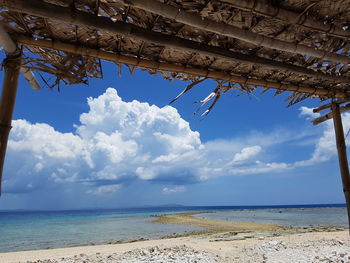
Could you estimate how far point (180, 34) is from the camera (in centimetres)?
197

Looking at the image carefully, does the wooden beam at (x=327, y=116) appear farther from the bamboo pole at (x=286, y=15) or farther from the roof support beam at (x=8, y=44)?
the roof support beam at (x=8, y=44)

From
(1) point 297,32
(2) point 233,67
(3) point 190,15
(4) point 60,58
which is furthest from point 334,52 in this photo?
(4) point 60,58

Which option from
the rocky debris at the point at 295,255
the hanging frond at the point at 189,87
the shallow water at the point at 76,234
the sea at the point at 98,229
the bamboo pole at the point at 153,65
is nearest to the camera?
the bamboo pole at the point at 153,65

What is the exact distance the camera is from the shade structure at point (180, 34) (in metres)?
1.60

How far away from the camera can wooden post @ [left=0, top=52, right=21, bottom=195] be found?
5.78ft

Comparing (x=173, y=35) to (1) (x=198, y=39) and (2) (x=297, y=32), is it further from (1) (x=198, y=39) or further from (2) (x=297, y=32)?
(2) (x=297, y=32)

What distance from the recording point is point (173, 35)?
193 centimetres

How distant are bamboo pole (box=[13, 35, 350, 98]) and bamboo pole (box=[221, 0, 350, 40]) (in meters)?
0.85

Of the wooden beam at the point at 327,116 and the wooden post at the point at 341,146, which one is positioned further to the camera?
the wooden beam at the point at 327,116

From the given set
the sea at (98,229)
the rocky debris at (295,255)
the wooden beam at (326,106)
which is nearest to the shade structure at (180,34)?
the wooden beam at (326,106)

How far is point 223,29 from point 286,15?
0.39m

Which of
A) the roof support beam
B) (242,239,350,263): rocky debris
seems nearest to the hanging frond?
the roof support beam

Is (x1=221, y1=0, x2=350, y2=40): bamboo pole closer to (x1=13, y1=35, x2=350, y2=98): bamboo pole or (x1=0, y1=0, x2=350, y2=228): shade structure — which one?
(x1=0, y1=0, x2=350, y2=228): shade structure

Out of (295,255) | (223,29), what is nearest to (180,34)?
(223,29)
